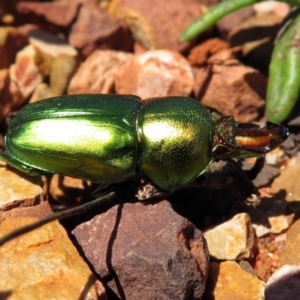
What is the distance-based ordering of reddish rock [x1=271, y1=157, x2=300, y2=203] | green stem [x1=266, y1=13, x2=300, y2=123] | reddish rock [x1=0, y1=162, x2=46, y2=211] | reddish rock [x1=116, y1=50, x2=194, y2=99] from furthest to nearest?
reddish rock [x1=116, y1=50, x2=194, y2=99] → green stem [x1=266, y1=13, x2=300, y2=123] → reddish rock [x1=271, y1=157, x2=300, y2=203] → reddish rock [x1=0, y1=162, x2=46, y2=211]

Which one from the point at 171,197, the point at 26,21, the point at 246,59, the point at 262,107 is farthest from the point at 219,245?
the point at 26,21

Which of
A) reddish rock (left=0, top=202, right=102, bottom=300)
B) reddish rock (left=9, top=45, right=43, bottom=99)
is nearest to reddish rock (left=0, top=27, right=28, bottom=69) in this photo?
reddish rock (left=9, top=45, right=43, bottom=99)

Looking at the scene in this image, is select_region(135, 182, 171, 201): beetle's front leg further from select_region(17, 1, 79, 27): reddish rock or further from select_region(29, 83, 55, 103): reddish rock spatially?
select_region(17, 1, 79, 27): reddish rock

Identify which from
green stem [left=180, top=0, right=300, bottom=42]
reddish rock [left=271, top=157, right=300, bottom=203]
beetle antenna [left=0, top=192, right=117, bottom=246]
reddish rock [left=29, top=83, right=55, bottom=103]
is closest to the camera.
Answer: beetle antenna [left=0, top=192, right=117, bottom=246]

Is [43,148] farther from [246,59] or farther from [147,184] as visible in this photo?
[246,59]

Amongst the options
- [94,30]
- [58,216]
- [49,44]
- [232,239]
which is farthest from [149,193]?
[49,44]

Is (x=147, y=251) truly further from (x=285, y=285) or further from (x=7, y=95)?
(x=7, y=95)
